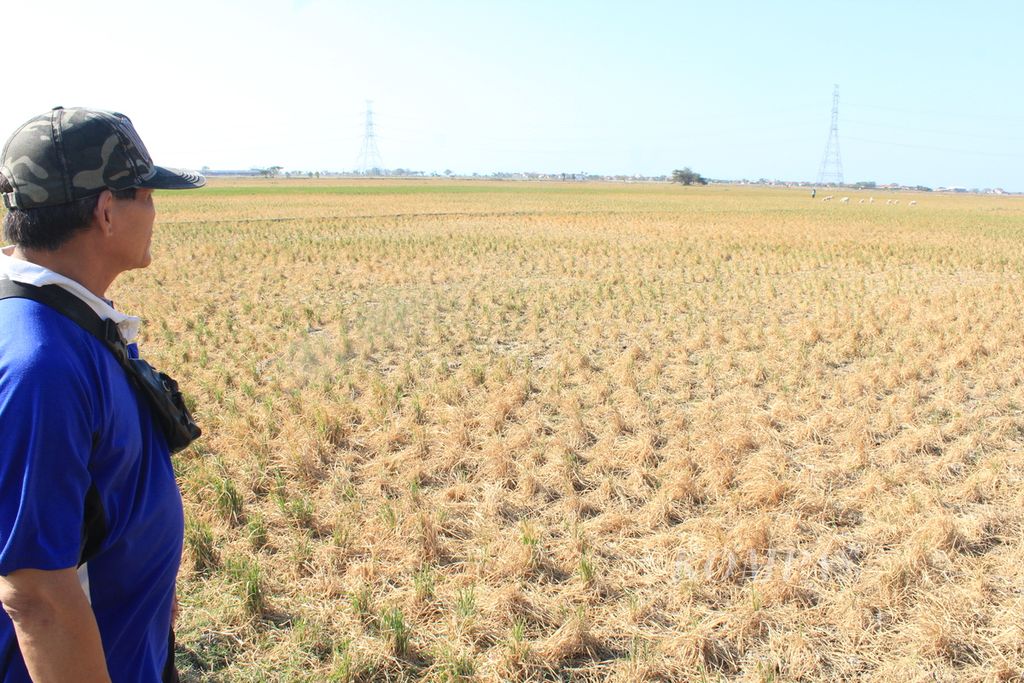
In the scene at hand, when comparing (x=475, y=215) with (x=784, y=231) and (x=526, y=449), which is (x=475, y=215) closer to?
(x=784, y=231)

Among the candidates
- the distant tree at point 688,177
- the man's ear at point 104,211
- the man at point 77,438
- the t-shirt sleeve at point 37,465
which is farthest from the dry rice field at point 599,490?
the distant tree at point 688,177

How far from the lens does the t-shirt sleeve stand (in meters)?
1.24

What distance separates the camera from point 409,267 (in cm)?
1605

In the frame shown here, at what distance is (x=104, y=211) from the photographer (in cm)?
154

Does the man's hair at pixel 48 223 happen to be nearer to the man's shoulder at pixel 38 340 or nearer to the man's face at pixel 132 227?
the man's face at pixel 132 227

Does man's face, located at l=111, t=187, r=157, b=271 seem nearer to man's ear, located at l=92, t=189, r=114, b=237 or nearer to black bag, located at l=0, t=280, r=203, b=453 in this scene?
man's ear, located at l=92, t=189, r=114, b=237

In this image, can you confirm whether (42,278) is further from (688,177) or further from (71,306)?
(688,177)

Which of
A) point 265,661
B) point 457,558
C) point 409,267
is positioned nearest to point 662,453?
point 457,558

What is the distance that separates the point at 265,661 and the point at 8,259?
95.4 inches

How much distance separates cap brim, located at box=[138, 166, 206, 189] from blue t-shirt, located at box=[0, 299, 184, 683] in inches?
18.7

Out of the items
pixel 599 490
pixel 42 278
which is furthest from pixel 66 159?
pixel 599 490

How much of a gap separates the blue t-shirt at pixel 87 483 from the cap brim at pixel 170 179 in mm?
474

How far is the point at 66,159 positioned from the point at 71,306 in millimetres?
343

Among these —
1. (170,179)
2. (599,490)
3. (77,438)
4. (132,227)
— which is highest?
(170,179)
